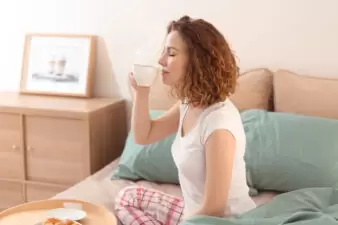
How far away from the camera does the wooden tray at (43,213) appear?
173 cm

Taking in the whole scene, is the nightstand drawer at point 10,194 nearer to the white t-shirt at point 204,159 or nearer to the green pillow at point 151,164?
the green pillow at point 151,164

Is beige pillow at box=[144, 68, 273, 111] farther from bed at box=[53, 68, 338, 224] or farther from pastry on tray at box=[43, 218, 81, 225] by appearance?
pastry on tray at box=[43, 218, 81, 225]

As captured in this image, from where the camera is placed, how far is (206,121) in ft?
5.15

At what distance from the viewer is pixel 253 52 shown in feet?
8.41

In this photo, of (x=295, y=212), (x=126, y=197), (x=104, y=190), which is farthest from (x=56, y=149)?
(x=295, y=212)

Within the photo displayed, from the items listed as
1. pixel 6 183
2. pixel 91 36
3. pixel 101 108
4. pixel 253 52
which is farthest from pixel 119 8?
pixel 6 183

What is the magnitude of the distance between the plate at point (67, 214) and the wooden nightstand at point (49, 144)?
740 mm

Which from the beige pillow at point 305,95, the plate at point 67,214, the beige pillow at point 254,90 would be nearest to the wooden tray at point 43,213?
the plate at point 67,214

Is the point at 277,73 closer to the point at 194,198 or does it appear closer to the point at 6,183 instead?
the point at 194,198

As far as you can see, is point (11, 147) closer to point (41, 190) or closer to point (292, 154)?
point (41, 190)

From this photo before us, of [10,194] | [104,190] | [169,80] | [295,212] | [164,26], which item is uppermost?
[164,26]

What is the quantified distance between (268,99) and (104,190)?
851 mm

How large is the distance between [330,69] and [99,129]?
3.66ft

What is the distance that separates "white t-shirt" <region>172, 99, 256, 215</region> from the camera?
155cm
